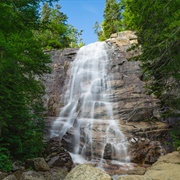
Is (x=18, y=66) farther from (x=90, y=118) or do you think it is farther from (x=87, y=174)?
(x=90, y=118)

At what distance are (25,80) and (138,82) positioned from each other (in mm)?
11231

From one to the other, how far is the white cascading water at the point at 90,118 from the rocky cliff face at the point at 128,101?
1.73ft

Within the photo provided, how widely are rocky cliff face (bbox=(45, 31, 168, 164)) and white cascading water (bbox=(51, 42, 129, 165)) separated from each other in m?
0.53

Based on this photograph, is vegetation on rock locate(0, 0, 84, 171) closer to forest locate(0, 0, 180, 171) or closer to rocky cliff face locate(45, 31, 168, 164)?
forest locate(0, 0, 180, 171)

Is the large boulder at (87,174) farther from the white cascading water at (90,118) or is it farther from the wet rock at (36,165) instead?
the white cascading water at (90,118)

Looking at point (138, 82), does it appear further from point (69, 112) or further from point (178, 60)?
point (178, 60)

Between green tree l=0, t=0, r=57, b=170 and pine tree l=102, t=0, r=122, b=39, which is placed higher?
pine tree l=102, t=0, r=122, b=39

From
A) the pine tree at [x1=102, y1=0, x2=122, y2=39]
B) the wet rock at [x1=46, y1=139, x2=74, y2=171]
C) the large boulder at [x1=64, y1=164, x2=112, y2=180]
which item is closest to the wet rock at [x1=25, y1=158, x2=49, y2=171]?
the wet rock at [x1=46, y1=139, x2=74, y2=171]

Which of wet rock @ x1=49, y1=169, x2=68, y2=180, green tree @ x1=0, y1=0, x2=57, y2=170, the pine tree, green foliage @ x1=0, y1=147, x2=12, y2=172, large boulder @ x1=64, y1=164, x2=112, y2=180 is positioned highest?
the pine tree

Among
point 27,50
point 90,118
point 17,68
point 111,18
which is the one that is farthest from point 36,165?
point 111,18

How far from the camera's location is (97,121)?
1337 cm

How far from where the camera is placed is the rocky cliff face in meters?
10.9

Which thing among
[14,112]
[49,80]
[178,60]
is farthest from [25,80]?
[49,80]

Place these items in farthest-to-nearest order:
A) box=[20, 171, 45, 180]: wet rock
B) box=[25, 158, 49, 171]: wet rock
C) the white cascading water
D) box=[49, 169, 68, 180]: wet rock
Answer: the white cascading water → box=[25, 158, 49, 171]: wet rock → box=[49, 169, 68, 180]: wet rock → box=[20, 171, 45, 180]: wet rock
